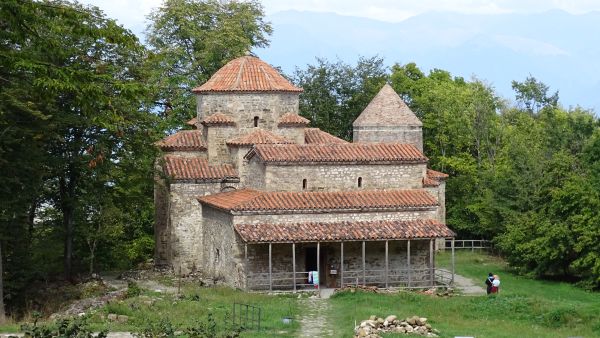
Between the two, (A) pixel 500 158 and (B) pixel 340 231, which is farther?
(A) pixel 500 158

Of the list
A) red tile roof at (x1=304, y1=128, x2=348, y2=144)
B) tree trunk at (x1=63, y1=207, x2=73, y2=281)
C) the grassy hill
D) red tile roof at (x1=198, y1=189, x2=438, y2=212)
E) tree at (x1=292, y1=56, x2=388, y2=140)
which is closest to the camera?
the grassy hill

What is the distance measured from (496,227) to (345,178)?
1297cm

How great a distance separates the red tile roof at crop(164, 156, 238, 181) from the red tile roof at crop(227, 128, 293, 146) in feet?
3.71

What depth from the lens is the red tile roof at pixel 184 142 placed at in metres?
37.0

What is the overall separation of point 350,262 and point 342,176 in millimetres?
3083

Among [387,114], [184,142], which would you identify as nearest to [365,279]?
[184,142]

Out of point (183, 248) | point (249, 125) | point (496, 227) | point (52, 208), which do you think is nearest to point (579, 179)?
point (496, 227)

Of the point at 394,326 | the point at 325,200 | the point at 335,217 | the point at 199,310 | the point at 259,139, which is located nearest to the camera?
the point at 394,326

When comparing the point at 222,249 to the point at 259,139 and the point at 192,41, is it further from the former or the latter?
the point at 192,41

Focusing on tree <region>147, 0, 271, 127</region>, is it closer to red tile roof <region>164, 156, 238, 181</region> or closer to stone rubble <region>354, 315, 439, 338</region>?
red tile roof <region>164, 156, 238, 181</region>

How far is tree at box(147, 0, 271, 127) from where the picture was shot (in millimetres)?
47250

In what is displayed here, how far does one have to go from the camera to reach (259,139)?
117 feet

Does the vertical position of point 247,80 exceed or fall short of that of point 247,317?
it exceeds it

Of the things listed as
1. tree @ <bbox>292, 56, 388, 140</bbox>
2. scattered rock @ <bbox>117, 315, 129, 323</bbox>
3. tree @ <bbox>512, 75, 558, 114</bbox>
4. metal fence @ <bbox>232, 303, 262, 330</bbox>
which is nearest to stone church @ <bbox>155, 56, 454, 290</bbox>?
metal fence @ <bbox>232, 303, 262, 330</bbox>
